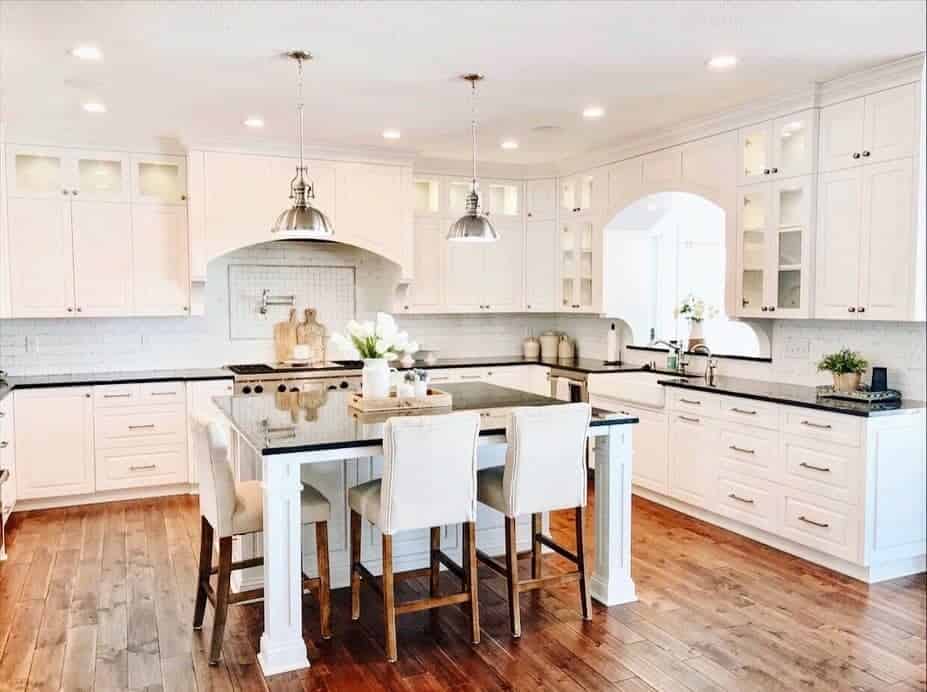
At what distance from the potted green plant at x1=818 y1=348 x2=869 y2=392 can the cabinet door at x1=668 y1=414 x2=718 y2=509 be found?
815 millimetres

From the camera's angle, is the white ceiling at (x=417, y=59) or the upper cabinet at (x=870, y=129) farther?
the upper cabinet at (x=870, y=129)

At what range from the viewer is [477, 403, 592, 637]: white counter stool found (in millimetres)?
3215

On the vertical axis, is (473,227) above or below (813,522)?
above

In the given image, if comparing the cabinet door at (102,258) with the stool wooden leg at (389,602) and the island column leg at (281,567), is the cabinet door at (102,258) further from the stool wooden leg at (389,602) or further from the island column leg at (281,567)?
the stool wooden leg at (389,602)

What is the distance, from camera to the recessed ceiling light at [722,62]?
150 inches

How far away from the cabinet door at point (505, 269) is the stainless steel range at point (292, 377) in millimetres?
1561

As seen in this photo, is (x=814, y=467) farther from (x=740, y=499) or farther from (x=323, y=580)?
(x=323, y=580)

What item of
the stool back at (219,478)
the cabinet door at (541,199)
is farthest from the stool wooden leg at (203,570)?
the cabinet door at (541,199)

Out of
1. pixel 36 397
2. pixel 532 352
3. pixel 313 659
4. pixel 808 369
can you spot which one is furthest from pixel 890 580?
pixel 36 397

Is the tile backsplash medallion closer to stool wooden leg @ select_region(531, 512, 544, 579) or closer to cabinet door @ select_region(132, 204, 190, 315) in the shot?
cabinet door @ select_region(132, 204, 190, 315)

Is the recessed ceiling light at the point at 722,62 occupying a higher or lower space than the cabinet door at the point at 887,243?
higher

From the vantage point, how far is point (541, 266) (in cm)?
710

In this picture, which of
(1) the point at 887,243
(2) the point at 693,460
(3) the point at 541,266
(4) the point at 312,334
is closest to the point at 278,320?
(4) the point at 312,334

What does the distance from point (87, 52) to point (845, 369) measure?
4389mm
